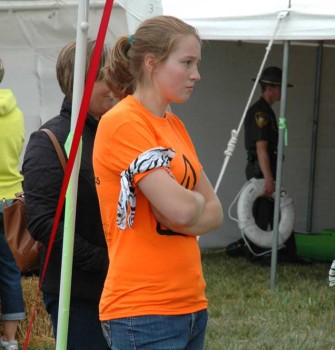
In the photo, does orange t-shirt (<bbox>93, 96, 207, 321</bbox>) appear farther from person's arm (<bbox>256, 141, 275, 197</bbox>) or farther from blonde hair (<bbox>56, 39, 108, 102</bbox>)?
person's arm (<bbox>256, 141, 275, 197</bbox>)

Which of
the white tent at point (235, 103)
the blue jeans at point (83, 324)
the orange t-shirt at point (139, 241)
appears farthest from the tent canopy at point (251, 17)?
the orange t-shirt at point (139, 241)

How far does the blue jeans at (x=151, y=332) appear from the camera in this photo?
8.19 feet

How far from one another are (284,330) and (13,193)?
1.95 metres

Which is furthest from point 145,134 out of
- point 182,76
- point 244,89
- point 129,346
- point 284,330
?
point 244,89

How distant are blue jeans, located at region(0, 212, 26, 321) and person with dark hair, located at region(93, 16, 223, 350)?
2.86 meters

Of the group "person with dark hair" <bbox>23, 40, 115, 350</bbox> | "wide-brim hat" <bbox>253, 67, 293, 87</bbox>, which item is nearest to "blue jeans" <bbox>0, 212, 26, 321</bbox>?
"person with dark hair" <bbox>23, 40, 115, 350</bbox>

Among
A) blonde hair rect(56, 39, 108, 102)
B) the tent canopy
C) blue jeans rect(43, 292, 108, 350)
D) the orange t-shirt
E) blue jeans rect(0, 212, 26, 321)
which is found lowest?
blue jeans rect(0, 212, 26, 321)

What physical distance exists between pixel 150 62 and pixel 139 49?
55mm

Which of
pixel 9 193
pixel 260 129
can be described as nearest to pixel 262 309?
pixel 9 193

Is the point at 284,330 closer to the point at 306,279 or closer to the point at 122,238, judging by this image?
the point at 306,279

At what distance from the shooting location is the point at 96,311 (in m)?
3.10

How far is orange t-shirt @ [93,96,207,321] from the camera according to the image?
8.14 ft

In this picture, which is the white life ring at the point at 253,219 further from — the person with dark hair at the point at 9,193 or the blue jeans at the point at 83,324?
the blue jeans at the point at 83,324

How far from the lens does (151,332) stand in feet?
8.19
